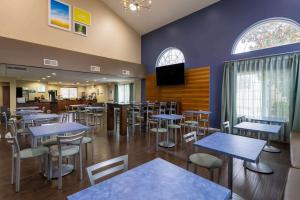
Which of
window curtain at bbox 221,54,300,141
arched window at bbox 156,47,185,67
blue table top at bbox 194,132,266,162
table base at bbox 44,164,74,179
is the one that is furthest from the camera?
arched window at bbox 156,47,185,67

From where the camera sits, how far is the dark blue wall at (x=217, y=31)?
441 cm

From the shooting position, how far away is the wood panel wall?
5949 millimetres

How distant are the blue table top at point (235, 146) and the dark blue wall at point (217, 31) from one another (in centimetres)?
384

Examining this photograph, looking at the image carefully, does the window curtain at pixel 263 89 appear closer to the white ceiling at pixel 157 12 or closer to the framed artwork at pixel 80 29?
the white ceiling at pixel 157 12

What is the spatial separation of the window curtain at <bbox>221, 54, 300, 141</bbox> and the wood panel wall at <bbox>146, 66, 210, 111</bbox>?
0.78 meters

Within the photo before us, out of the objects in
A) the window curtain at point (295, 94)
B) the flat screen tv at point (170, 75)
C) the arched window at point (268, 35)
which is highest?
the arched window at point (268, 35)

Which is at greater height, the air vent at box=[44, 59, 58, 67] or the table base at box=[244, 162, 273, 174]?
the air vent at box=[44, 59, 58, 67]

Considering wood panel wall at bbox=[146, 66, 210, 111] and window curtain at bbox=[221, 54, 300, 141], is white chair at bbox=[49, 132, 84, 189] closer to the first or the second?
window curtain at bbox=[221, 54, 300, 141]

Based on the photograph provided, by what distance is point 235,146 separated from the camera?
1721 millimetres

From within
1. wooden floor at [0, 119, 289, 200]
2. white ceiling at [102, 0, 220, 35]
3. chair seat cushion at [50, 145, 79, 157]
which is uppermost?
white ceiling at [102, 0, 220, 35]

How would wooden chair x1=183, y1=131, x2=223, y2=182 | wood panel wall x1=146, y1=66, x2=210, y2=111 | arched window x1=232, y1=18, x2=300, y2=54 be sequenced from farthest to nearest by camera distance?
1. wood panel wall x1=146, y1=66, x2=210, y2=111
2. arched window x1=232, y1=18, x2=300, y2=54
3. wooden chair x1=183, y1=131, x2=223, y2=182

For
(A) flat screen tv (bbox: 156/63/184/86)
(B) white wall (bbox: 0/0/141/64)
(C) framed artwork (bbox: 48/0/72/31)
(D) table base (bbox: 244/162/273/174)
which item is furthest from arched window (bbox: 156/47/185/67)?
(D) table base (bbox: 244/162/273/174)

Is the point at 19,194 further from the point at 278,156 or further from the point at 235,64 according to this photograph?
the point at 235,64

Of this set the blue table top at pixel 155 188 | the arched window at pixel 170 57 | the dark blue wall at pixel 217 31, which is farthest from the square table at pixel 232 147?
the arched window at pixel 170 57
